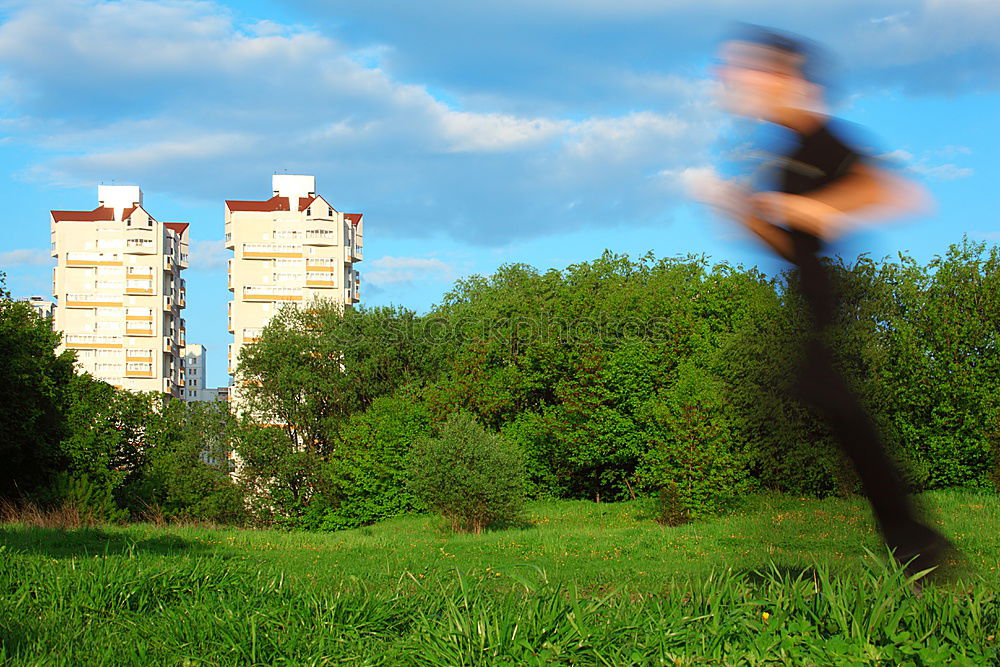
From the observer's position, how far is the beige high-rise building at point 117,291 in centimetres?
11125

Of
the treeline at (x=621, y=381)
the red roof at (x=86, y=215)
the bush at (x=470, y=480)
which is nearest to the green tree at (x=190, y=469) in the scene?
the treeline at (x=621, y=381)

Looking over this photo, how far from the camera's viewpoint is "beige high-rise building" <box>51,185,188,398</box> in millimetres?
111250

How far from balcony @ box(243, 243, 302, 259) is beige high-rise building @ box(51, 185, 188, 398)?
13726mm

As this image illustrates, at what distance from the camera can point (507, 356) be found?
46.2 m

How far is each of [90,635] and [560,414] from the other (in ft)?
123

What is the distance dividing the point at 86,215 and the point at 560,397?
91.6 meters

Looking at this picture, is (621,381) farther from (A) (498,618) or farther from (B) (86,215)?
(B) (86,215)

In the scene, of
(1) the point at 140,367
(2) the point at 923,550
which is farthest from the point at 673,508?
(1) the point at 140,367

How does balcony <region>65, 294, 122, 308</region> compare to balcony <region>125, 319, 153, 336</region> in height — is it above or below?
above

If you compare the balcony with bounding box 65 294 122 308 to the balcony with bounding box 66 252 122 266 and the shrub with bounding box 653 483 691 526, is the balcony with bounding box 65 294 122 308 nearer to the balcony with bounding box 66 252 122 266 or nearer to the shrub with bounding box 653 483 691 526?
the balcony with bounding box 66 252 122 266

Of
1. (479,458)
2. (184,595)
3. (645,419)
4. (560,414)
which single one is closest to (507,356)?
(560,414)

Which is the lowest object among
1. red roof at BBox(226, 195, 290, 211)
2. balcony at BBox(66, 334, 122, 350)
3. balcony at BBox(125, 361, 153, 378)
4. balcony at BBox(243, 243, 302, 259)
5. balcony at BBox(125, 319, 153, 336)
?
balcony at BBox(125, 361, 153, 378)

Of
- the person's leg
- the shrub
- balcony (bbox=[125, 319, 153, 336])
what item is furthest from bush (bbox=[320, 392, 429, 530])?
balcony (bbox=[125, 319, 153, 336])

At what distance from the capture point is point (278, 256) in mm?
105375
